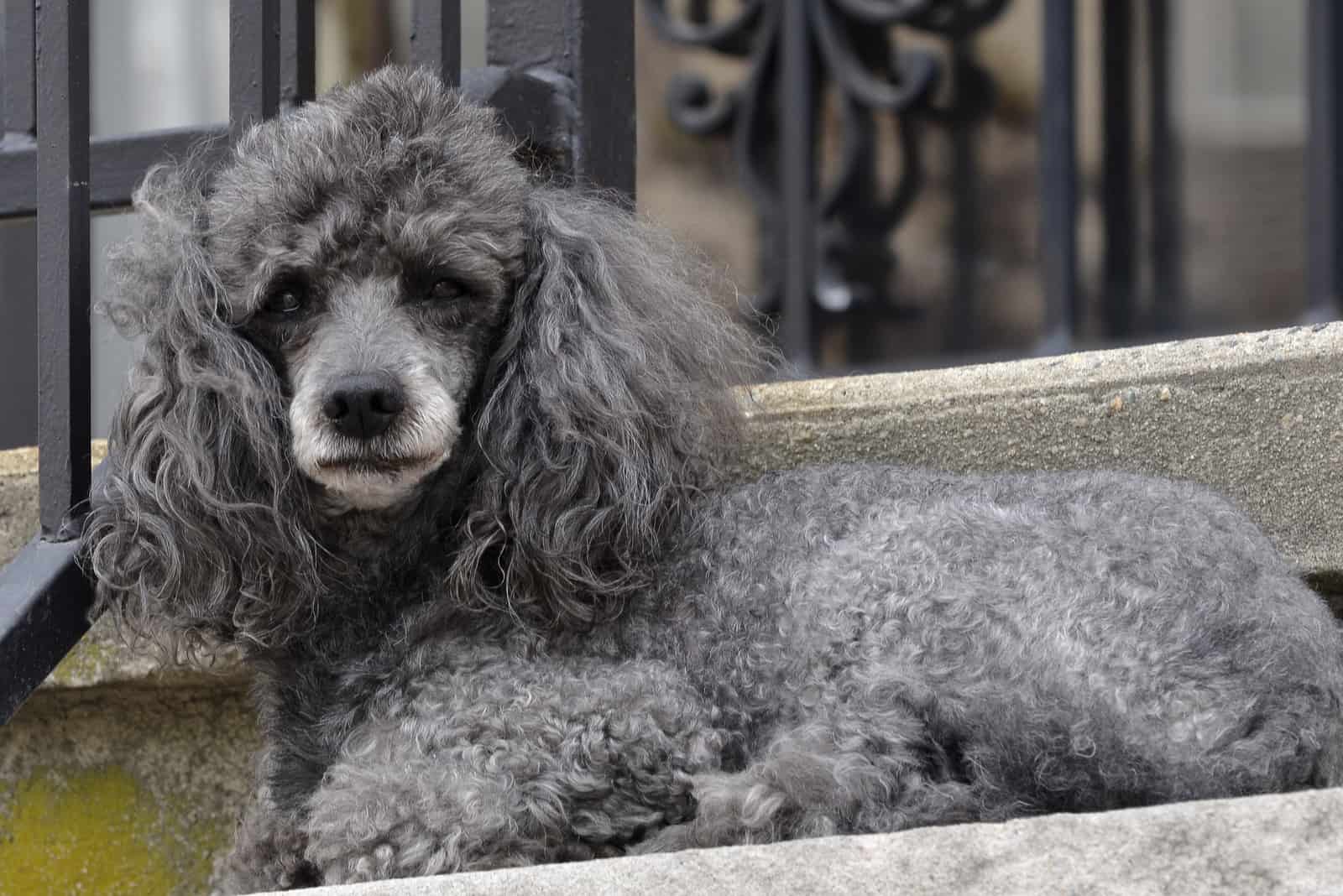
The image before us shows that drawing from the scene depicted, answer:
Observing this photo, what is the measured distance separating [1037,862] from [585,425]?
42.3 inches

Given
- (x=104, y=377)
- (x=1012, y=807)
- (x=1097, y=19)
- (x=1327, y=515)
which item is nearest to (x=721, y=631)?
(x=1012, y=807)

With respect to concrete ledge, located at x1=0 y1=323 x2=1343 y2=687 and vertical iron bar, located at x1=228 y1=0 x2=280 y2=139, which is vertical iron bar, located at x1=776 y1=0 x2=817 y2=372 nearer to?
concrete ledge, located at x1=0 y1=323 x2=1343 y2=687

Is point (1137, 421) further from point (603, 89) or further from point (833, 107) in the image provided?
point (833, 107)

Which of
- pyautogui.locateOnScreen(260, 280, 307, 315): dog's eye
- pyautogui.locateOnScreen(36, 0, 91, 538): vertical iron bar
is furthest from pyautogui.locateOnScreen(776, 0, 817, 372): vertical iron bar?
pyautogui.locateOnScreen(36, 0, 91, 538): vertical iron bar

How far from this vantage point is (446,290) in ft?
9.09

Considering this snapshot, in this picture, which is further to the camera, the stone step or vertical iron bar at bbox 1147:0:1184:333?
vertical iron bar at bbox 1147:0:1184:333

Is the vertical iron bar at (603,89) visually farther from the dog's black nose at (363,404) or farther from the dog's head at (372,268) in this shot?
the dog's black nose at (363,404)

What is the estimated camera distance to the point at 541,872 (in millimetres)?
1966

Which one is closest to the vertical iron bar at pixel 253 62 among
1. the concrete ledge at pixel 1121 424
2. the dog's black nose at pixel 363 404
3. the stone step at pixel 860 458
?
the dog's black nose at pixel 363 404

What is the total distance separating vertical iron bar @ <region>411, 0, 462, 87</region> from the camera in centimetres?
312

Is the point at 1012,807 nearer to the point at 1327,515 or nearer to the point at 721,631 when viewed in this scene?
the point at 721,631

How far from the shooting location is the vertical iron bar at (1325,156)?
3.33 metres

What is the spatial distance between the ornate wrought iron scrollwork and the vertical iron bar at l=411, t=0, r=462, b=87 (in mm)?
1426

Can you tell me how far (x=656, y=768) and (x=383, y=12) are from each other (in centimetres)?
489
